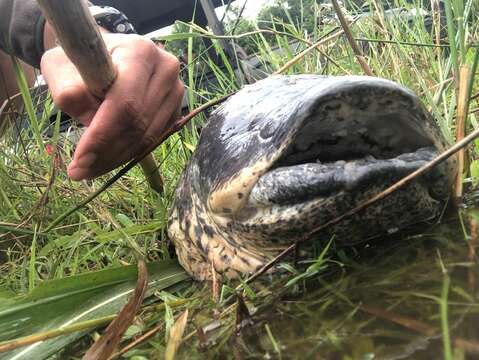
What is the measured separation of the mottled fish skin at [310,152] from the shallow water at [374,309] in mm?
72

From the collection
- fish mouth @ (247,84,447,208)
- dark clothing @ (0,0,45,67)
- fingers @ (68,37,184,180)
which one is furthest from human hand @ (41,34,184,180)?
dark clothing @ (0,0,45,67)

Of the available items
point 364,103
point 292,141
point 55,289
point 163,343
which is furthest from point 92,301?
point 364,103

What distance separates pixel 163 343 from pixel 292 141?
39 cm

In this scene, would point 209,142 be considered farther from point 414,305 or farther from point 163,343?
point 414,305

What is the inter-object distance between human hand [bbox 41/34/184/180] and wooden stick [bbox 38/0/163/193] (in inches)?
1.4

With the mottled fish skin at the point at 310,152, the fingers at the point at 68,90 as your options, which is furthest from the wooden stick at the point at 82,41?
the mottled fish skin at the point at 310,152

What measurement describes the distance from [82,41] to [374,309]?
2.54 ft

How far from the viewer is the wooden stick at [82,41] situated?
3.31ft

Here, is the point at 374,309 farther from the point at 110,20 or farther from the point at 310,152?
the point at 110,20

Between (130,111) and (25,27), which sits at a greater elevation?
(25,27)

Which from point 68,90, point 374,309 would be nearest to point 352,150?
point 374,309

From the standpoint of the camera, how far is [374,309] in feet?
2.17

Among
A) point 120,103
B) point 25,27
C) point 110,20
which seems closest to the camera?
point 120,103

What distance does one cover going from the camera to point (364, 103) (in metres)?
0.91
